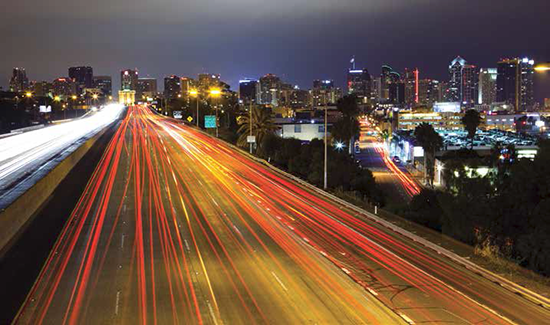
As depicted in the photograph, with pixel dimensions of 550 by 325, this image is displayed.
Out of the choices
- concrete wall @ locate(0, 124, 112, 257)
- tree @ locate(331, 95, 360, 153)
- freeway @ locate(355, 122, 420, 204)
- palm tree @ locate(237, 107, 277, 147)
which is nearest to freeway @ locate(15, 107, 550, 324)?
concrete wall @ locate(0, 124, 112, 257)

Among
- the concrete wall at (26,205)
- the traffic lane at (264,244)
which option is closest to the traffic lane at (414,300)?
the traffic lane at (264,244)

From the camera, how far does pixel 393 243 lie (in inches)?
848

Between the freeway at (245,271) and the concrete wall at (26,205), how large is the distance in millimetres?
1889

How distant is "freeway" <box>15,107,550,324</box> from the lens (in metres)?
14.1

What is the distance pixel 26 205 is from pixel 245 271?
12.5 meters

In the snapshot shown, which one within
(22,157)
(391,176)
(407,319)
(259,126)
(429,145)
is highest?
(259,126)

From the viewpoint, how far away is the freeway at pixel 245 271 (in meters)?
14.1

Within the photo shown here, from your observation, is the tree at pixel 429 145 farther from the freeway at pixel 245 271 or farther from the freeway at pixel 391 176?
the freeway at pixel 245 271

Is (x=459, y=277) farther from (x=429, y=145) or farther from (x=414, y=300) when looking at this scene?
(x=429, y=145)

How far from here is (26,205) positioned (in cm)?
2473

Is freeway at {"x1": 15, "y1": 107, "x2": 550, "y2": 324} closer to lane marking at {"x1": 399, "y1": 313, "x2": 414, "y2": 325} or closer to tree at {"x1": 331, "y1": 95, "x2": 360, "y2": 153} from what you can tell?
lane marking at {"x1": 399, "y1": 313, "x2": 414, "y2": 325}

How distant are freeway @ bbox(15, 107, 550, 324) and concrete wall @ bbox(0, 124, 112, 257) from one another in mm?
1889

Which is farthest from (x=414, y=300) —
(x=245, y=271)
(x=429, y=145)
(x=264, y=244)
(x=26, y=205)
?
(x=429, y=145)

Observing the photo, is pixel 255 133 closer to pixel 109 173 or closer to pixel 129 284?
pixel 109 173
